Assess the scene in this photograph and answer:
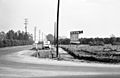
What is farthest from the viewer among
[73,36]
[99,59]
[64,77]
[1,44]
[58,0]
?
[1,44]

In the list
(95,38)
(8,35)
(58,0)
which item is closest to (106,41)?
(95,38)

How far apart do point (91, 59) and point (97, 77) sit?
463 inches

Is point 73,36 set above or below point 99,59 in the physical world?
above

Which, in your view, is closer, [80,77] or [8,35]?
[80,77]

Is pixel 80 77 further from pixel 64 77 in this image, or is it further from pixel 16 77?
pixel 16 77

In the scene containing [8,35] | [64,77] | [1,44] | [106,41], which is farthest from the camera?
[8,35]

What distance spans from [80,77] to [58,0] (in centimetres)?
1971

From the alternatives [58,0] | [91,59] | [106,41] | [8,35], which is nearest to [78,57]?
[91,59]

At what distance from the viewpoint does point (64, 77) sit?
1174 centimetres

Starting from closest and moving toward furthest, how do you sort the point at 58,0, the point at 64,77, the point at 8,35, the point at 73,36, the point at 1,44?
the point at 64,77, the point at 58,0, the point at 73,36, the point at 1,44, the point at 8,35

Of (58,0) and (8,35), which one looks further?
(8,35)

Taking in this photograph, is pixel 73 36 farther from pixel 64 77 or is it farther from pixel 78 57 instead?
pixel 64 77

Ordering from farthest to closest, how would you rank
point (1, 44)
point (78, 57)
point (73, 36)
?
point (1, 44), point (73, 36), point (78, 57)

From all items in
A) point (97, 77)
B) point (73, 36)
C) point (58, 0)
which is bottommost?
point (97, 77)
